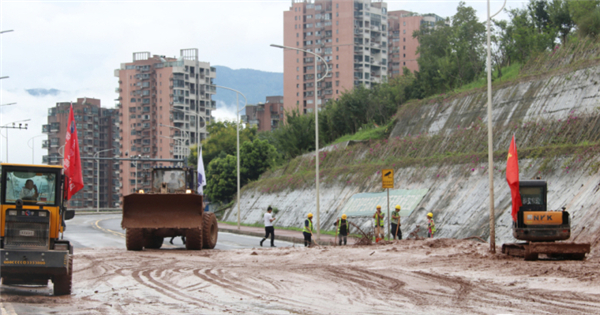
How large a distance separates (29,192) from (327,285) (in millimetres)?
5925

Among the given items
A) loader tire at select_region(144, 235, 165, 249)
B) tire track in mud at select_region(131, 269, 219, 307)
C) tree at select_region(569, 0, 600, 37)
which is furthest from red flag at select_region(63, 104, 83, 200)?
tree at select_region(569, 0, 600, 37)

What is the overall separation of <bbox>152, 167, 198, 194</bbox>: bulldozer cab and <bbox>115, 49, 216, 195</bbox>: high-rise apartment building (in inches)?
4010

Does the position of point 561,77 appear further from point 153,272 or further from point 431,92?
point 153,272

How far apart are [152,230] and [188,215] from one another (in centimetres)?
140

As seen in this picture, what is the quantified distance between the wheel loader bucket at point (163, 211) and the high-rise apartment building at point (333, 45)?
340ft

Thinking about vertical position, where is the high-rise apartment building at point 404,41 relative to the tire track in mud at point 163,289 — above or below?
above

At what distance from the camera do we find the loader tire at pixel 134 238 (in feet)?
68.1

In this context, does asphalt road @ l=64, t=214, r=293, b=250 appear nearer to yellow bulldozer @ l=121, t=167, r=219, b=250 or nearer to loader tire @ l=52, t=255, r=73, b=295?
yellow bulldozer @ l=121, t=167, r=219, b=250

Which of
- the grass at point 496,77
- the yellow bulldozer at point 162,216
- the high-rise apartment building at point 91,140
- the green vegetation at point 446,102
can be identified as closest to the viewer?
the yellow bulldozer at point 162,216

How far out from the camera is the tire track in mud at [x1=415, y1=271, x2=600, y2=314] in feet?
31.0

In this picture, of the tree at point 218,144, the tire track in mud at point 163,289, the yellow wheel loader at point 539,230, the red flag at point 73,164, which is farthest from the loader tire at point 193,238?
the tree at point 218,144

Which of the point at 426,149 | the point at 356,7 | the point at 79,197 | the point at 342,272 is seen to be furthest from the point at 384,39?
the point at 342,272

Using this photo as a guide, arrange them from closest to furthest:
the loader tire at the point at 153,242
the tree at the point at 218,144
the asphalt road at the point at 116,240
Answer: the loader tire at the point at 153,242, the asphalt road at the point at 116,240, the tree at the point at 218,144

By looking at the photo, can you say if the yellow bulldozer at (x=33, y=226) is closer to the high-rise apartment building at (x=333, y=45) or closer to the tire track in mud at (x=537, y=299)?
the tire track in mud at (x=537, y=299)
